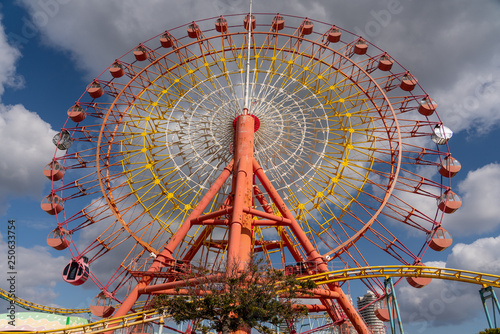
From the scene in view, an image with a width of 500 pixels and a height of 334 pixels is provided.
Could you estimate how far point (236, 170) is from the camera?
25.9 m

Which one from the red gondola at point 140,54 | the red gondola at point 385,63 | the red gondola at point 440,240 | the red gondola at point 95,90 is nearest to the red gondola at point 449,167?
the red gondola at point 440,240

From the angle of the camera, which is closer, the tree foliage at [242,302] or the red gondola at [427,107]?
the tree foliage at [242,302]

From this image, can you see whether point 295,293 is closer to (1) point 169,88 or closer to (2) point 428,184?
(2) point 428,184

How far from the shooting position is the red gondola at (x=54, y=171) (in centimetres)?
3009

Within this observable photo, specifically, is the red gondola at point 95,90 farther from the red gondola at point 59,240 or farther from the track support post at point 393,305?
the track support post at point 393,305

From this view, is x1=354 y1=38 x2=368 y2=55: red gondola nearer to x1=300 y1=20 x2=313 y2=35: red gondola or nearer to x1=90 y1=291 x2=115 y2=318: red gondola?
x1=300 y1=20 x2=313 y2=35: red gondola

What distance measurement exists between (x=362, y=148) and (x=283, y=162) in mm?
6018

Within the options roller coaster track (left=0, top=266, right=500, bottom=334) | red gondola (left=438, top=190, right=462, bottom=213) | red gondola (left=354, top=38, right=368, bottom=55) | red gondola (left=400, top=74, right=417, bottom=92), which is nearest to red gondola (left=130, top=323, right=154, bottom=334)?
roller coaster track (left=0, top=266, right=500, bottom=334)

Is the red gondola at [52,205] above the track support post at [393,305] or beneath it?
above

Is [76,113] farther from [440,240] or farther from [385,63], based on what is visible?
[440,240]

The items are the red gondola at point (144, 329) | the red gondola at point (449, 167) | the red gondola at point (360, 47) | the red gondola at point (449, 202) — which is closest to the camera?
the red gondola at point (144, 329)

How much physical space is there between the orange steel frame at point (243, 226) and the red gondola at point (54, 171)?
459 inches

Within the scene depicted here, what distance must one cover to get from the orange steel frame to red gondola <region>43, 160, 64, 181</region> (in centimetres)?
1167

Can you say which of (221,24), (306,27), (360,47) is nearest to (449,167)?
(360,47)
